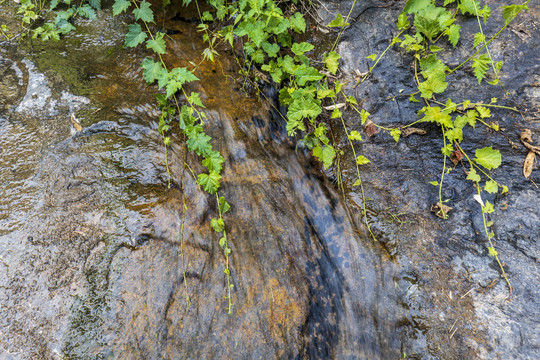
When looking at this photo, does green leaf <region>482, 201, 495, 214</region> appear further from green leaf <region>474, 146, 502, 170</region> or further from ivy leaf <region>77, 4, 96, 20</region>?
ivy leaf <region>77, 4, 96, 20</region>

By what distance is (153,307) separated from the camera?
1.81 meters

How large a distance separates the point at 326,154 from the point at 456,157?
1.01m

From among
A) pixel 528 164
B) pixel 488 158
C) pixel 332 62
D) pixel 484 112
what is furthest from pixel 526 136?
pixel 332 62

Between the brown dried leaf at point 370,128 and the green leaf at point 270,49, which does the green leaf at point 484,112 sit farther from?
the green leaf at point 270,49

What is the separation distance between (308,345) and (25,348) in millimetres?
1613

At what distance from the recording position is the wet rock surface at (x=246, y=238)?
1.78 m

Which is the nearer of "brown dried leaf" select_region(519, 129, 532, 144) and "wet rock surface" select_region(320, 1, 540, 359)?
"wet rock surface" select_region(320, 1, 540, 359)

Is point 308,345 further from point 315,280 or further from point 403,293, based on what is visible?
point 403,293

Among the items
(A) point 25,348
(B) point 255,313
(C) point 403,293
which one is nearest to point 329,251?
(C) point 403,293

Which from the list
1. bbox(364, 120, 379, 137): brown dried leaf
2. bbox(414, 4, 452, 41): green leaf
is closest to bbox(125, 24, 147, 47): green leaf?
bbox(364, 120, 379, 137): brown dried leaf

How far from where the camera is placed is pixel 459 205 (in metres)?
2.23

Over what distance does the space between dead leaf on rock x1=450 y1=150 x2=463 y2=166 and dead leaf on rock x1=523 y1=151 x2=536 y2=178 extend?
16.3 inches

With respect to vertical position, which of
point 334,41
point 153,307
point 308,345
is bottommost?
point 308,345

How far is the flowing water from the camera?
5.76ft
